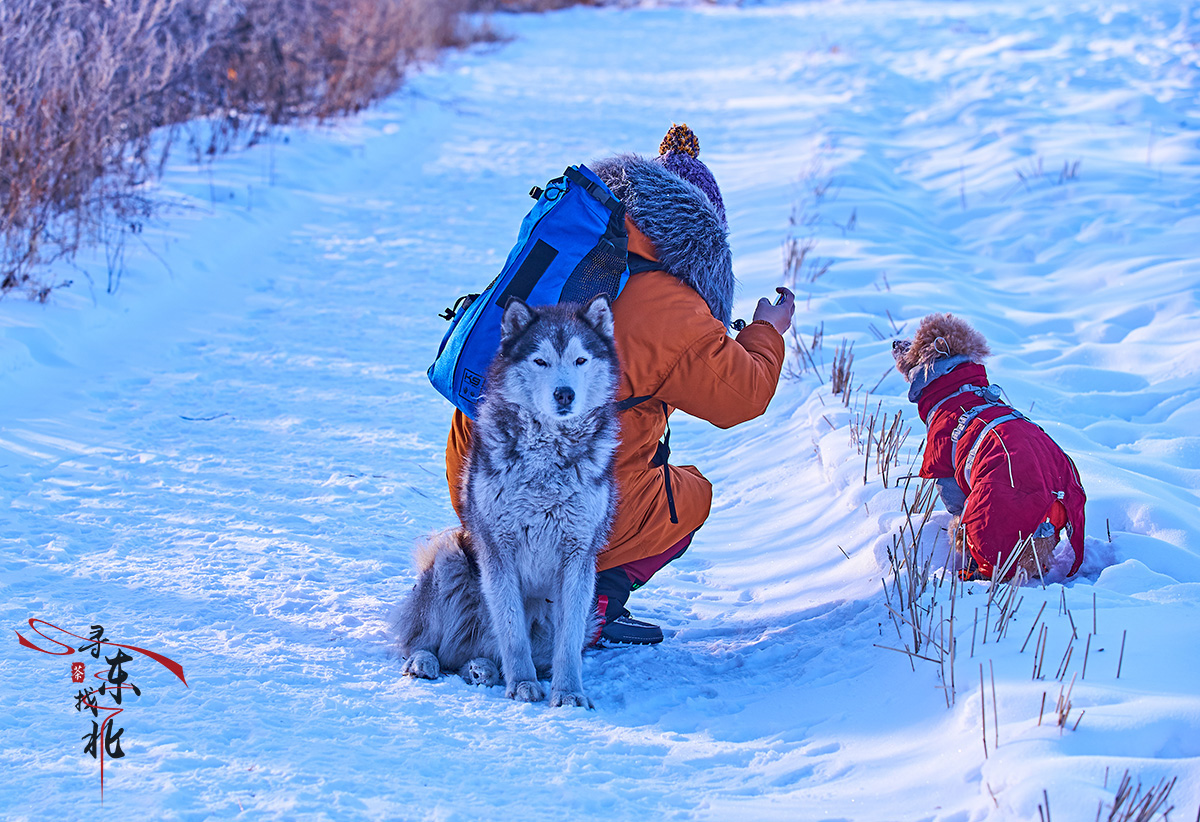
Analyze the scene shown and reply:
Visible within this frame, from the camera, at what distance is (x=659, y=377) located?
127 inches

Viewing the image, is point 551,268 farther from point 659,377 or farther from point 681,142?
point 681,142

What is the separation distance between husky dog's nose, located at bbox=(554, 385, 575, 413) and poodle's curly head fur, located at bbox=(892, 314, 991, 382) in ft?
6.13

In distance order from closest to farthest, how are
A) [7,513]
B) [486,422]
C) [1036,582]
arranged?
1. [486,422]
2. [1036,582]
3. [7,513]

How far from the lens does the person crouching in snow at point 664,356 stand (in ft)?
10.4

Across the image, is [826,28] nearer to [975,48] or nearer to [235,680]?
[975,48]

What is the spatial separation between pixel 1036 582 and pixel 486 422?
2.12 metres

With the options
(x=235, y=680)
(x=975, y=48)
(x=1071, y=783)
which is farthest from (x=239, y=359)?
(x=975, y=48)

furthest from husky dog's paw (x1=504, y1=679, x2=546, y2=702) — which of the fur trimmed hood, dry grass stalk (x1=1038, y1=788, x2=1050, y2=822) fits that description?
dry grass stalk (x1=1038, y1=788, x2=1050, y2=822)

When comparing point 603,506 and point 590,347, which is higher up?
point 590,347

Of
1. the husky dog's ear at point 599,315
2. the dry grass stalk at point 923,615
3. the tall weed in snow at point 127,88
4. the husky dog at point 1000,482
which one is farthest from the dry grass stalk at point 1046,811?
the tall weed in snow at point 127,88

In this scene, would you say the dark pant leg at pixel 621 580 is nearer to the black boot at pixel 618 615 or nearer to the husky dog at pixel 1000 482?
the black boot at pixel 618 615

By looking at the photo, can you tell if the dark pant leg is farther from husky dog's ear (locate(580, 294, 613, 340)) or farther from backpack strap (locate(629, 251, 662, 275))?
backpack strap (locate(629, 251, 662, 275))

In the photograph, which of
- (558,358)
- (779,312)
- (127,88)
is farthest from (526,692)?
(127,88)

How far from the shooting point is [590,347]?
9.82 ft
